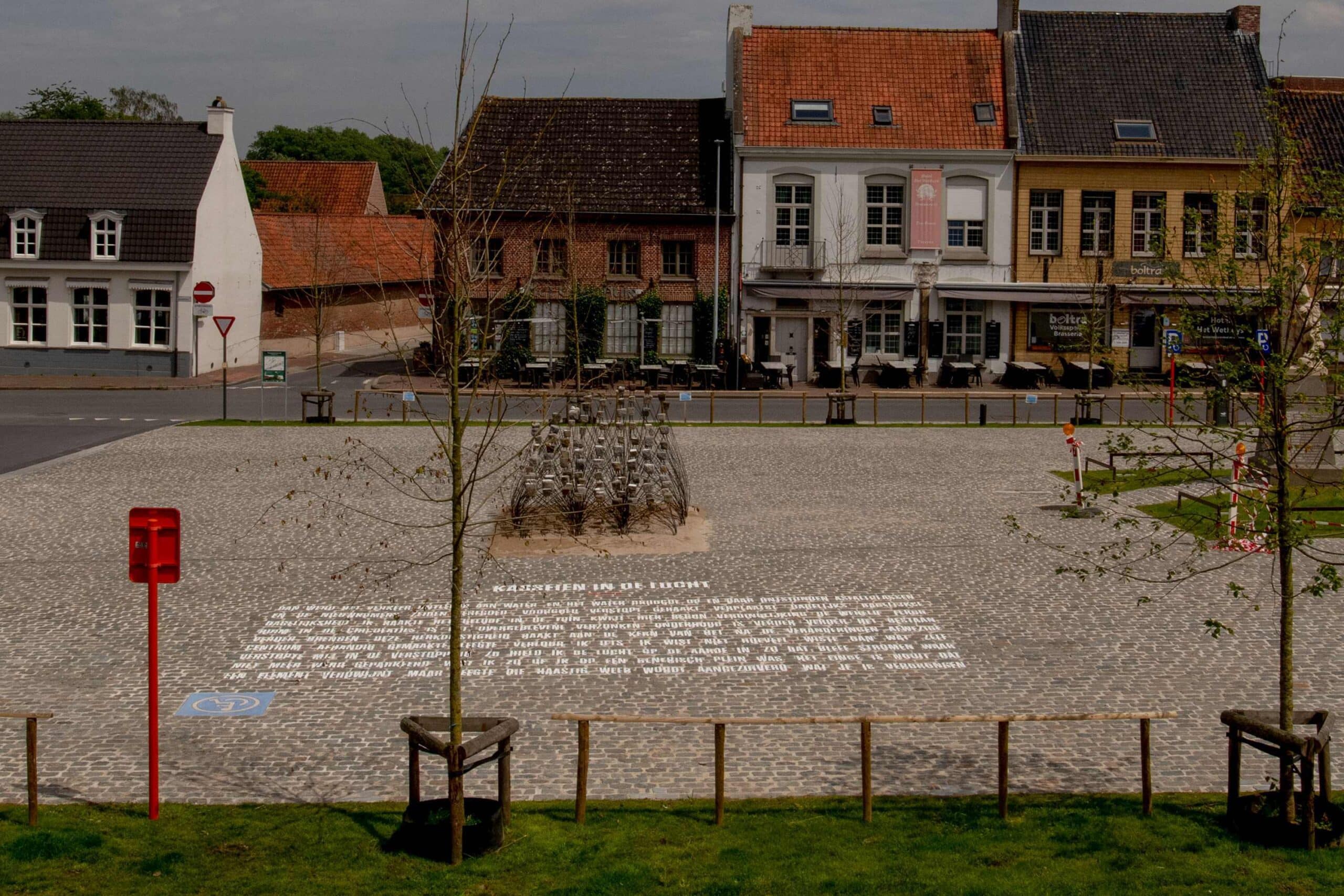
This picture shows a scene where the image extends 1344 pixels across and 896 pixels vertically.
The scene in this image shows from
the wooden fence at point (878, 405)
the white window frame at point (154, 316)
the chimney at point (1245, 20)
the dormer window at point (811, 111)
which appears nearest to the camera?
the wooden fence at point (878, 405)

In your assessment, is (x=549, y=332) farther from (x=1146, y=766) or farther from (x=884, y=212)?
(x=1146, y=766)

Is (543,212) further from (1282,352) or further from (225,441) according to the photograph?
(1282,352)

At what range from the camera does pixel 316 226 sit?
41.7 meters

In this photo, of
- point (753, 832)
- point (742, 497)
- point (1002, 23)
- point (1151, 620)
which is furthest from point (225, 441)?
point (1002, 23)

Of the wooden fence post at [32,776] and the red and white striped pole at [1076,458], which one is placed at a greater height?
the red and white striped pole at [1076,458]

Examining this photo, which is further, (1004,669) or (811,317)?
(811,317)

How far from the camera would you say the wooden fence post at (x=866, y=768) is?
936 cm

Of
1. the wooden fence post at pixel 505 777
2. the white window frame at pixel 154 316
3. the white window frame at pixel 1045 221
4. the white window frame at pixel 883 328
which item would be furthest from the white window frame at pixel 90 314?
the wooden fence post at pixel 505 777

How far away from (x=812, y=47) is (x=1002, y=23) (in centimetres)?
604

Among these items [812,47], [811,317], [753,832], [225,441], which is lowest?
[753,832]

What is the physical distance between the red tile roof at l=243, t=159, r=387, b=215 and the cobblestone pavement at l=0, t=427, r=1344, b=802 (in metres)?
47.4

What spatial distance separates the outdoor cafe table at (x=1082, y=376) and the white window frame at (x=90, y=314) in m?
28.2

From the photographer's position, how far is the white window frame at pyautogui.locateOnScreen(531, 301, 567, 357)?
45.4 m

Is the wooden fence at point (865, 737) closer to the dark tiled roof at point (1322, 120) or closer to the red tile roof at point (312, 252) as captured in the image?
the dark tiled roof at point (1322, 120)
